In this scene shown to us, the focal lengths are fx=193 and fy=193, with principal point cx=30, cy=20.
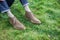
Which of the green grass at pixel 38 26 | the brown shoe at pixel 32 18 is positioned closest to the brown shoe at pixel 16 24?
the green grass at pixel 38 26

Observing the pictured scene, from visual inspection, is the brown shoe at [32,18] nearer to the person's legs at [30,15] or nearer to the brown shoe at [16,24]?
the person's legs at [30,15]

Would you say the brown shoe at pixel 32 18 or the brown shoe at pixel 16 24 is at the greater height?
the brown shoe at pixel 16 24

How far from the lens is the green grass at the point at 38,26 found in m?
2.53

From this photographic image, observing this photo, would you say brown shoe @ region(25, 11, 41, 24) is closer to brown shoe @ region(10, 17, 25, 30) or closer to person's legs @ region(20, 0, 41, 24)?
person's legs @ region(20, 0, 41, 24)

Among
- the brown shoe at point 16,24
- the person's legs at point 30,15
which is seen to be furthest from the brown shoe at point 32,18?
the brown shoe at point 16,24

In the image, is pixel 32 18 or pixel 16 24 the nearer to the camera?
pixel 16 24

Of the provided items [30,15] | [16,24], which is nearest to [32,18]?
[30,15]

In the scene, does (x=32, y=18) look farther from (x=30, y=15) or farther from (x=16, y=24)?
(x=16, y=24)

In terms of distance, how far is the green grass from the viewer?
99.6 inches

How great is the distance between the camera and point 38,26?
107 inches

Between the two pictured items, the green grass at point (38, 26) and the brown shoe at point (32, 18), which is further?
the brown shoe at point (32, 18)

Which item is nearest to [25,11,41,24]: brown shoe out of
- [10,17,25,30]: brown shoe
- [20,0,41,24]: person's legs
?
[20,0,41,24]: person's legs

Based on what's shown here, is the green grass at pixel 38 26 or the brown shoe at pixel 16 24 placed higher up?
the brown shoe at pixel 16 24

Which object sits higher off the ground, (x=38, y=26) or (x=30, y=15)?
(x=30, y=15)
